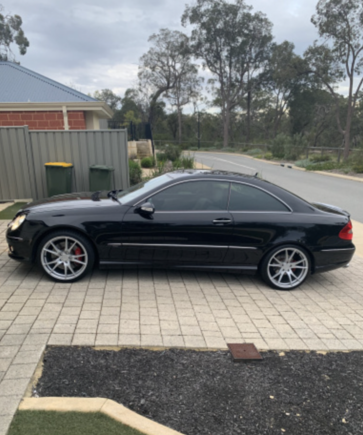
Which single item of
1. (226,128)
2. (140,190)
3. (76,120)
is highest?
(76,120)

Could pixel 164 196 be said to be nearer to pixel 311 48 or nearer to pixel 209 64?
pixel 311 48

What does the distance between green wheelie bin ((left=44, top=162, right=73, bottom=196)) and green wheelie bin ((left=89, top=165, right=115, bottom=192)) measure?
57cm

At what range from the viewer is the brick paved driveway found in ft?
10.7

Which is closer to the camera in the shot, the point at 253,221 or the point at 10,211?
the point at 253,221

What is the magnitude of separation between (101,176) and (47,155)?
1.56 metres

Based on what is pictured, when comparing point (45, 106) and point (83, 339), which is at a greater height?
point (45, 106)

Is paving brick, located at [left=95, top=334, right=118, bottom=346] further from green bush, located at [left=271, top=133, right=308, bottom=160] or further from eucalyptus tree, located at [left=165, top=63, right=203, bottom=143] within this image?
eucalyptus tree, located at [left=165, top=63, right=203, bottom=143]

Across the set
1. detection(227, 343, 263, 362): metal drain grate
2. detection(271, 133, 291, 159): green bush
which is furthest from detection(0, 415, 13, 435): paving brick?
detection(271, 133, 291, 159): green bush

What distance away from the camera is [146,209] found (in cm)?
436

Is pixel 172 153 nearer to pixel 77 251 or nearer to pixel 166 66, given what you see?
pixel 77 251

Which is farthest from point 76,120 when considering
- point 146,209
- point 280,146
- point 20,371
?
point 280,146

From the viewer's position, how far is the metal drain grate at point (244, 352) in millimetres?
3138

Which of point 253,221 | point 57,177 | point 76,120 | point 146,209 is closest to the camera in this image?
point 146,209

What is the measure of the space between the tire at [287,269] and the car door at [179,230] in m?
0.66
